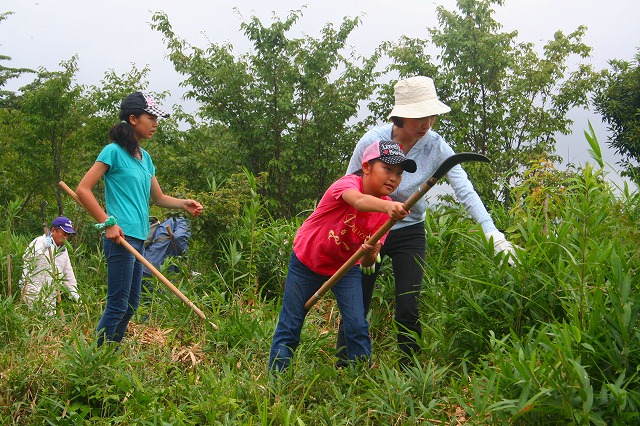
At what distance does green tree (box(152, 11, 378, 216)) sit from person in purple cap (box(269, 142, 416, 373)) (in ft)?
31.9

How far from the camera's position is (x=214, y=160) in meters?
13.8

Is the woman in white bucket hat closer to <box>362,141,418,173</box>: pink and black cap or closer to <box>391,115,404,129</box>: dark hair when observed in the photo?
<box>391,115,404,129</box>: dark hair

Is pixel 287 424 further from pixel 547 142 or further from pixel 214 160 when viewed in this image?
pixel 547 142

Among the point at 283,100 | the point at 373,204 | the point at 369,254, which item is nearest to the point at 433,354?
the point at 369,254

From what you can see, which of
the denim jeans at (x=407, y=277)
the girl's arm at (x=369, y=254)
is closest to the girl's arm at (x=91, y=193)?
the girl's arm at (x=369, y=254)

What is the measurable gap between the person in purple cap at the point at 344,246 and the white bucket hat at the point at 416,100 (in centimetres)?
34

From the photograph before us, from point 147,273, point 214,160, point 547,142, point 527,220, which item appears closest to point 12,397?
point 147,273

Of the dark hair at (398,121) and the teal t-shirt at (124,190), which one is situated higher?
the teal t-shirt at (124,190)

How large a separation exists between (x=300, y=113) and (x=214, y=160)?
6.28 feet

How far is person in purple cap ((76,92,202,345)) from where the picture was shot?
4.01 m

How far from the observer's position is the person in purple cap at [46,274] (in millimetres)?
5324

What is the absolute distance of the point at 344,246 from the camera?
3453 mm

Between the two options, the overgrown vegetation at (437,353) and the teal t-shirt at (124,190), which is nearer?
the overgrown vegetation at (437,353)

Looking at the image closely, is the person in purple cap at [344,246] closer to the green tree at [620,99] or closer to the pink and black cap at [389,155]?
the pink and black cap at [389,155]
